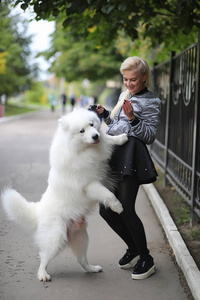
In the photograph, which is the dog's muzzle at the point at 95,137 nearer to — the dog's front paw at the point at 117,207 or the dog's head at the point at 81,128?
the dog's head at the point at 81,128

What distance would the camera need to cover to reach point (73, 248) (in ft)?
14.2

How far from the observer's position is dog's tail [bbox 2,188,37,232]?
417 cm

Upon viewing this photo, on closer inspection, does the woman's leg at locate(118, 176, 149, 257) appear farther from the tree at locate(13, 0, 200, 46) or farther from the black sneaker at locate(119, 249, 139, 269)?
the tree at locate(13, 0, 200, 46)

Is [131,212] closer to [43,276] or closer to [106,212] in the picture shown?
[106,212]

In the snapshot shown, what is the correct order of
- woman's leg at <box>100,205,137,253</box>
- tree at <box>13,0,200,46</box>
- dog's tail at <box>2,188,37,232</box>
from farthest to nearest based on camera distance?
tree at <box>13,0,200,46</box> < woman's leg at <box>100,205,137,253</box> < dog's tail at <box>2,188,37,232</box>

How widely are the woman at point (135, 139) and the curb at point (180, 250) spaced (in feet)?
1.39

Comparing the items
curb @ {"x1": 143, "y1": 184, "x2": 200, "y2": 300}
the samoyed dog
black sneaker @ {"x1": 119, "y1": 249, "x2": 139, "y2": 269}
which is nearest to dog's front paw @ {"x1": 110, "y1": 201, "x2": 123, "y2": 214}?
the samoyed dog

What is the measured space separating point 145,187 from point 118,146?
14.9 feet

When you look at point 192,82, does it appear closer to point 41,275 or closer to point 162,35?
point 162,35

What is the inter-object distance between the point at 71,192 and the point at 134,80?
1.16 metres

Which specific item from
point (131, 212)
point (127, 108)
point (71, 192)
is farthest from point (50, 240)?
point (127, 108)

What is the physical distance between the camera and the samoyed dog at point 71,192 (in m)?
3.90

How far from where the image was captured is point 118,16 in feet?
25.4

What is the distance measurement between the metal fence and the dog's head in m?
2.40
